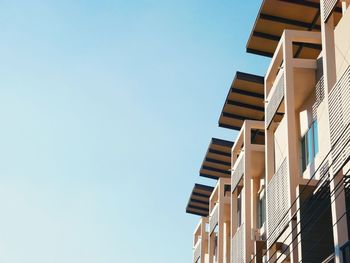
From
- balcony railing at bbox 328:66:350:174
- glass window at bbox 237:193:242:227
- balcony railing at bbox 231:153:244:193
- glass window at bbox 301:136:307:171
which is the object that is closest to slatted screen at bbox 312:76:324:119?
glass window at bbox 301:136:307:171

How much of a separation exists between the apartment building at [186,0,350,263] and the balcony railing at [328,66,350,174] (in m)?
0.02

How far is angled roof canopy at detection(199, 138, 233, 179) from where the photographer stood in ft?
113

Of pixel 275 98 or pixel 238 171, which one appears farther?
pixel 238 171

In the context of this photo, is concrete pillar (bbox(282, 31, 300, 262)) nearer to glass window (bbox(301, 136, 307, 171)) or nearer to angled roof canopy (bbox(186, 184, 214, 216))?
glass window (bbox(301, 136, 307, 171))

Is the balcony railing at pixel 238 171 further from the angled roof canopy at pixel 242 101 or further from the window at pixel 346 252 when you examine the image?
the window at pixel 346 252

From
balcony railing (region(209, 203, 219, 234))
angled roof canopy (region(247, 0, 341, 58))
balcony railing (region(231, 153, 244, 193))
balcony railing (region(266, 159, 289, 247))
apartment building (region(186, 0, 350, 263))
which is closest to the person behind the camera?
apartment building (region(186, 0, 350, 263))

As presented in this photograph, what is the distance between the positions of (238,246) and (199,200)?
50.1 ft

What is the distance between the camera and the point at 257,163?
26.8m

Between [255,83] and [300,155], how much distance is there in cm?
661

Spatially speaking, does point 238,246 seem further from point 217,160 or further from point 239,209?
point 217,160

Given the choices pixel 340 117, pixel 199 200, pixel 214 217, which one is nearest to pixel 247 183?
pixel 214 217

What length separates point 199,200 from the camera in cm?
4134

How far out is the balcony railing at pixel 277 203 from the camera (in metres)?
19.8

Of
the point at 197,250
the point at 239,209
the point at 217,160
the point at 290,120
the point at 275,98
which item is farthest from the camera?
the point at 197,250
